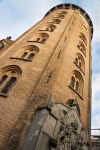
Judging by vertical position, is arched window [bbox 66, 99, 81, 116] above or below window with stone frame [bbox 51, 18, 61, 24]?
below

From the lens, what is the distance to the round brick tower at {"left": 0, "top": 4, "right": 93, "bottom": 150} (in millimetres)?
10591

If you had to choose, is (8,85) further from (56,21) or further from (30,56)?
(56,21)

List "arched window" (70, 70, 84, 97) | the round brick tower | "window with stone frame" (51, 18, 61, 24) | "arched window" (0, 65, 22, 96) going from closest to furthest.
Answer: the round brick tower
"arched window" (0, 65, 22, 96)
"arched window" (70, 70, 84, 97)
"window with stone frame" (51, 18, 61, 24)

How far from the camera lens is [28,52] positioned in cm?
1655

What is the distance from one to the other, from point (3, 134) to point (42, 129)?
1487 mm

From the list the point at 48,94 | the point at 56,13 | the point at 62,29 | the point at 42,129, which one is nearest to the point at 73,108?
the point at 48,94

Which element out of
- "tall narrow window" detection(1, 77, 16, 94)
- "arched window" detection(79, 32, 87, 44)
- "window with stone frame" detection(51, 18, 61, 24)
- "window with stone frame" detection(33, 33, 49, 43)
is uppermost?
"window with stone frame" detection(51, 18, 61, 24)

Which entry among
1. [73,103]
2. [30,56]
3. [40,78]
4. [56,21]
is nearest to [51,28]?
[56,21]

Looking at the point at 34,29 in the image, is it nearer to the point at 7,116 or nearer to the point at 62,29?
the point at 62,29

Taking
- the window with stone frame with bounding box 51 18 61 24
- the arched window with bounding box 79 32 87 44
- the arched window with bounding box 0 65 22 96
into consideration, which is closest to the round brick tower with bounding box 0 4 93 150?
the arched window with bounding box 0 65 22 96

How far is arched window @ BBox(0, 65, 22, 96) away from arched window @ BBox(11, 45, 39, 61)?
1.56 m

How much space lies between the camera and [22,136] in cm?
992

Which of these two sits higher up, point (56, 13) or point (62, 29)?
point (56, 13)

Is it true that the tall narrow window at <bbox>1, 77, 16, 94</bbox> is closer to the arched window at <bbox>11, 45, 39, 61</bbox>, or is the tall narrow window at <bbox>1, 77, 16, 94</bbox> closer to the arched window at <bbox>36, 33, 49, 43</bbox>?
the arched window at <bbox>11, 45, 39, 61</bbox>
